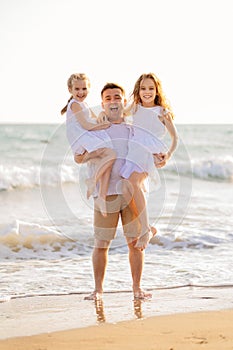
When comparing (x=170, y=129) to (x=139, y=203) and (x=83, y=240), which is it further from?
(x=83, y=240)

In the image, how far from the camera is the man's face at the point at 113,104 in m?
4.72

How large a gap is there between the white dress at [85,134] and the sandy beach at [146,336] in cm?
123

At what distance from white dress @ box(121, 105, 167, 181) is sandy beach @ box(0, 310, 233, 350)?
Answer: 3.58 feet

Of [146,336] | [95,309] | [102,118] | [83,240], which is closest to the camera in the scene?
[146,336]

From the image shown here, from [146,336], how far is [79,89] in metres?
1.78

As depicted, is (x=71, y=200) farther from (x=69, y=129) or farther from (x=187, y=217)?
(x=69, y=129)

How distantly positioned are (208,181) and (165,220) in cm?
711

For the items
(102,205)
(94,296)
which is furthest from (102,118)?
(94,296)

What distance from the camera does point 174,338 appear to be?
380 cm

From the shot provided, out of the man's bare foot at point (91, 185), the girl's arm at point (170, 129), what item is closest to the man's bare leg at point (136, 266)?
the man's bare foot at point (91, 185)

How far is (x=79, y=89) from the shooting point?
4.68 metres

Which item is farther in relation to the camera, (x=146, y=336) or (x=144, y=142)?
(x=144, y=142)

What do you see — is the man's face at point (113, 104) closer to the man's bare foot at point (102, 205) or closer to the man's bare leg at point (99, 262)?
the man's bare foot at point (102, 205)

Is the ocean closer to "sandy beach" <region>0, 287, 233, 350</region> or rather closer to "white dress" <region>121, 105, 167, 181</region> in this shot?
"sandy beach" <region>0, 287, 233, 350</region>
